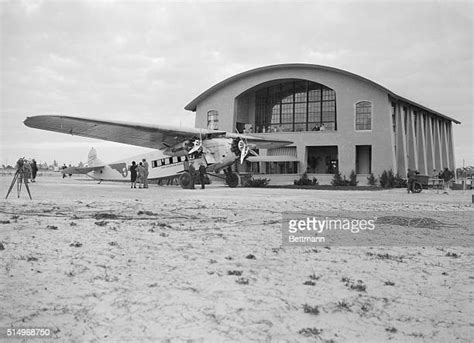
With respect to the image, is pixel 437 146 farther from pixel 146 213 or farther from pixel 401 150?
pixel 146 213

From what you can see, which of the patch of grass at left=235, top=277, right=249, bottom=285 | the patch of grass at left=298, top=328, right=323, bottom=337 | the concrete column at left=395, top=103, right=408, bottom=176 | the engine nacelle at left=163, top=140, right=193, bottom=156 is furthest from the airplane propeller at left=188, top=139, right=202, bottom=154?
the concrete column at left=395, top=103, right=408, bottom=176

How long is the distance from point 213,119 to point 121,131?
19.7 m

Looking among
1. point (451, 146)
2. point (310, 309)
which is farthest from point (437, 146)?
point (310, 309)

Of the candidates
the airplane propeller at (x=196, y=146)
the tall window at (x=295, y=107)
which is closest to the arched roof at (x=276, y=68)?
the tall window at (x=295, y=107)

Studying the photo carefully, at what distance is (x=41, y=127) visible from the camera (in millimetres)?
23359

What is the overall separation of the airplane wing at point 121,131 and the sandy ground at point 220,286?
1399 centimetres

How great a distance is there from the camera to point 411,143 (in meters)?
45.2

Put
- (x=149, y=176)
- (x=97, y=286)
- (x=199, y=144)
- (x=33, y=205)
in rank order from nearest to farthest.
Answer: (x=97, y=286), (x=33, y=205), (x=199, y=144), (x=149, y=176)

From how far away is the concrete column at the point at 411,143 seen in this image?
4497cm

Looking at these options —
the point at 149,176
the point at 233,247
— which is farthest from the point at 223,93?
the point at 233,247

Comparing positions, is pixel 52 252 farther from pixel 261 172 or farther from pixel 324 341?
pixel 261 172

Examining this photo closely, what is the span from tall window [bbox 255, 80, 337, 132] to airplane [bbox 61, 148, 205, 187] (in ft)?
60.9

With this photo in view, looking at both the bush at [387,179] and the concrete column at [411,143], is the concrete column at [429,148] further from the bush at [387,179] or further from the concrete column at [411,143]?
the bush at [387,179]

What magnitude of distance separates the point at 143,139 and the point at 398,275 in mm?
23202
